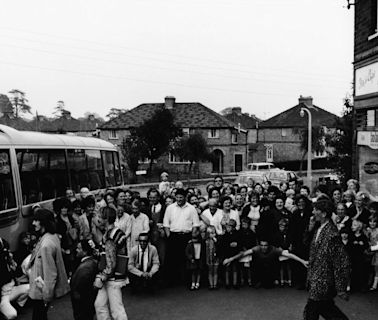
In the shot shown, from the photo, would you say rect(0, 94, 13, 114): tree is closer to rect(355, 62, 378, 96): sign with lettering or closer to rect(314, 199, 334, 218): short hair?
rect(355, 62, 378, 96): sign with lettering

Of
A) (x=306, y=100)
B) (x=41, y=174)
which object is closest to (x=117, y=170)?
(x=41, y=174)

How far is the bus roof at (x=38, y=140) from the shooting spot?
8500mm

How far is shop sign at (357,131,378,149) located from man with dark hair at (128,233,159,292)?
289 inches

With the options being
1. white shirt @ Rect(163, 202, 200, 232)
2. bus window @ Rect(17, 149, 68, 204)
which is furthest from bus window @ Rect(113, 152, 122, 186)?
white shirt @ Rect(163, 202, 200, 232)

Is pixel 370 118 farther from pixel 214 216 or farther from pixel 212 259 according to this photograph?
pixel 212 259

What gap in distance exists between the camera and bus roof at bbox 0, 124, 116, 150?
→ 8.50 m

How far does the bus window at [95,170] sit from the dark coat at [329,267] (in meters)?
8.95

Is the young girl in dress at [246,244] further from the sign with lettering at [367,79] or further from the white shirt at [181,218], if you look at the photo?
the sign with lettering at [367,79]

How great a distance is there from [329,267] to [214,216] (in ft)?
11.4

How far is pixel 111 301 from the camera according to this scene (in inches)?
214

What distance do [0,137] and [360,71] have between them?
956cm

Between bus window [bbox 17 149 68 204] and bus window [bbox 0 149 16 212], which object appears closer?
bus window [bbox 0 149 16 212]

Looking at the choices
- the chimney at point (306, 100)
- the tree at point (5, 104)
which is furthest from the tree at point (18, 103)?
the chimney at point (306, 100)

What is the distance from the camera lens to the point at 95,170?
13.6 m
